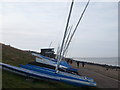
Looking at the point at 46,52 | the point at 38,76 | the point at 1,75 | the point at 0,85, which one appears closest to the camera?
the point at 0,85

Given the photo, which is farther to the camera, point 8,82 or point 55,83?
point 55,83

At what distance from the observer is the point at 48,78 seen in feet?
38.0

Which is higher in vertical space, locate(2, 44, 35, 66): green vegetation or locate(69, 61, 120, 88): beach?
locate(2, 44, 35, 66): green vegetation

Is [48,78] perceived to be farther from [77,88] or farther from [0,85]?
[0,85]

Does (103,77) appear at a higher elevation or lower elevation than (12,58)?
lower

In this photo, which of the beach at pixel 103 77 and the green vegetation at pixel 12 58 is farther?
the green vegetation at pixel 12 58

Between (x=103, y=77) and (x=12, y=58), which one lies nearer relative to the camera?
(x=12, y=58)

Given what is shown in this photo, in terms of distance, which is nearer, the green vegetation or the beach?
the beach

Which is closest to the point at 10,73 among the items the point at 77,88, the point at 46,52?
the point at 77,88

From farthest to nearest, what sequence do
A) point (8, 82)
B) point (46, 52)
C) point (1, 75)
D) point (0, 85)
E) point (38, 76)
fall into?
1. point (46, 52)
2. point (38, 76)
3. point (1, 75)
4. point (8, 82)
5. point (0, 85)

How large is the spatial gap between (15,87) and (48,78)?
9.36 ft

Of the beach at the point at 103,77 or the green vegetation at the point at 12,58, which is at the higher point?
the green vegetation at the point at 12,58

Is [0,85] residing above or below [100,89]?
above

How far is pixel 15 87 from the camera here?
9258 millimetres
